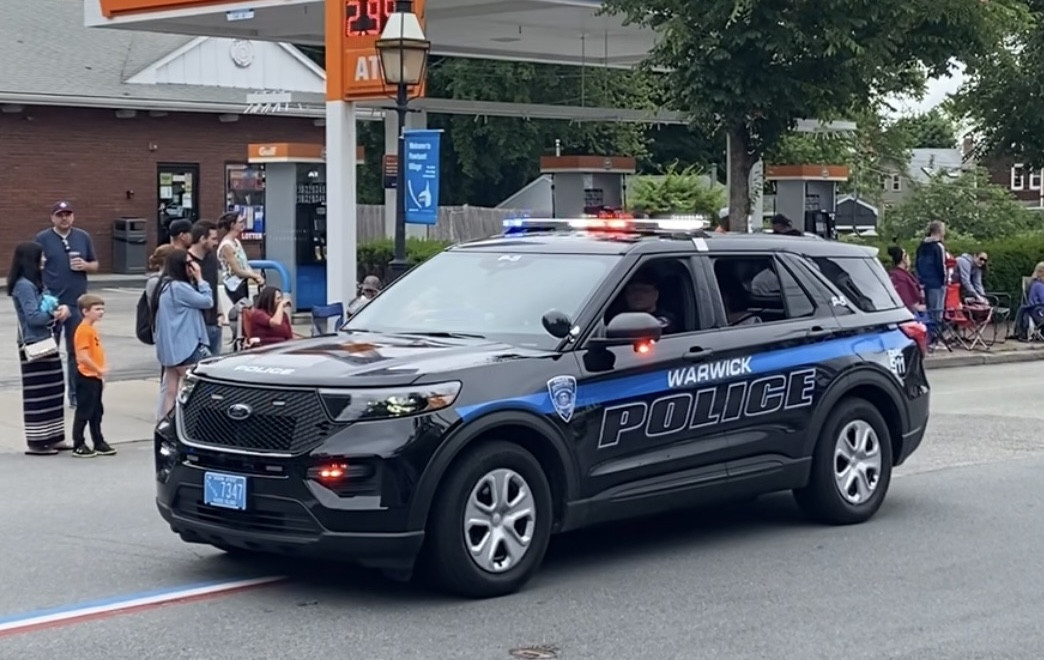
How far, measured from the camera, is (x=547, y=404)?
7.78 m

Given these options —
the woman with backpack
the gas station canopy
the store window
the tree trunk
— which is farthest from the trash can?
the woman with backpack

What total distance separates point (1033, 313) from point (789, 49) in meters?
7.21

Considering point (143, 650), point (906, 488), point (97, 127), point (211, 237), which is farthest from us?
point (97, 127)

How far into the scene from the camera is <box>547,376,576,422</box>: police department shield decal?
25.7ft

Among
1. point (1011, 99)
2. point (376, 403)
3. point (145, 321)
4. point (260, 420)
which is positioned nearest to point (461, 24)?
point (1011, 99)

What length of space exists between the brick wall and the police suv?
26716mm

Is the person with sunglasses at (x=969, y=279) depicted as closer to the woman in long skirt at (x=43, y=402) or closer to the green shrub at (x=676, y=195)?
the green shrub at (x=676, y=195)

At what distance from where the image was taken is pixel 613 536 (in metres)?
9.34

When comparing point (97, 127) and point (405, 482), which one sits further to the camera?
point (97, 127)

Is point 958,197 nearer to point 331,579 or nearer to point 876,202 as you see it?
point 876,202

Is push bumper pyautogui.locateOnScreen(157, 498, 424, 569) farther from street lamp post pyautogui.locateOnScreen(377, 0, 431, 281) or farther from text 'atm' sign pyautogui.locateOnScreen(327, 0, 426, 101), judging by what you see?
text 'atm' sign pyautogui.locateOnScreen(327, 0, 426, 101)

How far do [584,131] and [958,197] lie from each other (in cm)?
1434

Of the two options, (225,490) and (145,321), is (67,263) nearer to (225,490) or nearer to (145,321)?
(145,321)

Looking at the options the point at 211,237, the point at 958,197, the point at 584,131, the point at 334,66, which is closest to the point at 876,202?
the point at 584,131
